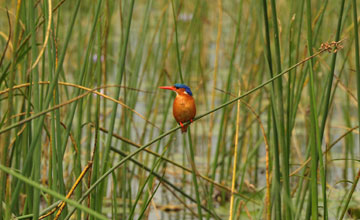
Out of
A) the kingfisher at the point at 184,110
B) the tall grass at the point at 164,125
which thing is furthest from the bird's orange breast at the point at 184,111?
the tall grass at the point at 164,125

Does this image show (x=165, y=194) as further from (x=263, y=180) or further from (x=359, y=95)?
(x=359, y=95)

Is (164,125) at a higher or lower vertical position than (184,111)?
higher

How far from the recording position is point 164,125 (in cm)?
234

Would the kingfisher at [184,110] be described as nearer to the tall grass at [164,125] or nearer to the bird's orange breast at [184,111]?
the bird's orange breast at [184,111]

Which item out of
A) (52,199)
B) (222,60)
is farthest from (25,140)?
(222,60)

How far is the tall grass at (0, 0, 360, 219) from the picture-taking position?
3.92ft

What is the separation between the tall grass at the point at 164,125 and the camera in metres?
1.19

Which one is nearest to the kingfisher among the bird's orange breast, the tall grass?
the bird's orange breast

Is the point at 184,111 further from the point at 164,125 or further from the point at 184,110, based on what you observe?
the point at 164,125

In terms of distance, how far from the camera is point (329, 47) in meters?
1.06

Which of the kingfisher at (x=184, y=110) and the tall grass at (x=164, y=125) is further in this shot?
the kingfisher at (x=184, y=110)

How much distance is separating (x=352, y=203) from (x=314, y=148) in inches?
49.3

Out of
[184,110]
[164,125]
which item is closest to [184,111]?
[184,110]

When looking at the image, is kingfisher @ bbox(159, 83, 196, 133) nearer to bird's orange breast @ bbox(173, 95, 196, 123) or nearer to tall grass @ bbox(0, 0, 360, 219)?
bird's orange breast @ bbox(173, 95, 196, 123)
